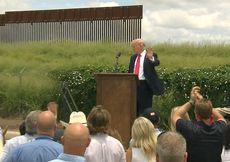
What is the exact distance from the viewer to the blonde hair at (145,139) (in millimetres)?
3777

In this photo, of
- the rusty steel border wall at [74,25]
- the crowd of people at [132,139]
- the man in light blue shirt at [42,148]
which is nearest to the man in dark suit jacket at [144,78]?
→ the crowd of people at [132,139]

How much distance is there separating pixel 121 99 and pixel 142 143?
280 cm

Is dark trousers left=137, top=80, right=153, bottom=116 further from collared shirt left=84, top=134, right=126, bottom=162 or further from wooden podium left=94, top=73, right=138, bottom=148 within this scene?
collared shirt left=84, top=134, right=126, bottom=162

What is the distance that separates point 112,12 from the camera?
16.8m

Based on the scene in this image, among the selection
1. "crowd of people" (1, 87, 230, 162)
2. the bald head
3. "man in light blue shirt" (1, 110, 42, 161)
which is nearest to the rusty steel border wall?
"crowd of people" (1, 87, 230, 162)

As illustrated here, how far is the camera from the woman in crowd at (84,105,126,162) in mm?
3779

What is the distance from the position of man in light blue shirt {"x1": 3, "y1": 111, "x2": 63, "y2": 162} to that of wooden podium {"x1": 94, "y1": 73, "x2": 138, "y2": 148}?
3.28m

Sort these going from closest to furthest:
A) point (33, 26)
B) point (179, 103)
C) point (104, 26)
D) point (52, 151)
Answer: point (52, 151) → point (179, 103) → point (104, 26) → point (33, 26)

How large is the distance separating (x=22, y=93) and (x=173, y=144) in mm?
9213

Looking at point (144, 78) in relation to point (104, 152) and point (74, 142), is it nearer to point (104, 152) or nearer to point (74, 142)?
point (104, 152)

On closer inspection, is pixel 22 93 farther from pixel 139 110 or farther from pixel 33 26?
pixel 33 26

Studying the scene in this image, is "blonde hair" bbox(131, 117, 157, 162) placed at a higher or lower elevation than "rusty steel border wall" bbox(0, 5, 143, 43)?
lower

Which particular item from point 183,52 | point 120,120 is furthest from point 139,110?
point 183,52

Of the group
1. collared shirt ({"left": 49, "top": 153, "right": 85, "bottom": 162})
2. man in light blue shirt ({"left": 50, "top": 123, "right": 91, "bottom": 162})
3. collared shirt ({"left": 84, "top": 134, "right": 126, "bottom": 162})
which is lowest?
collared shirt ({"left": 84, "top": 134, "right": 126, "bottom": 162})
